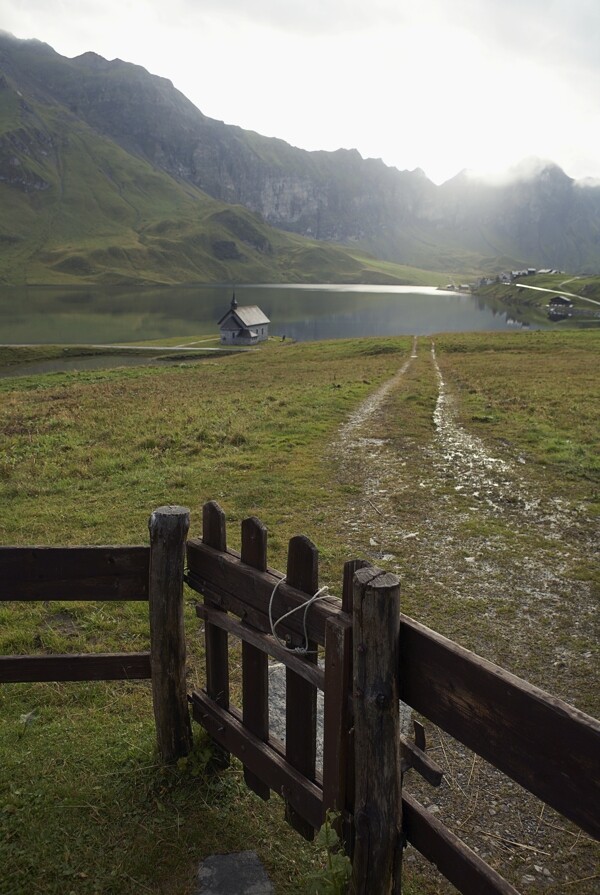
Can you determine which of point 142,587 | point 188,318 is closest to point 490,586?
point 142,587

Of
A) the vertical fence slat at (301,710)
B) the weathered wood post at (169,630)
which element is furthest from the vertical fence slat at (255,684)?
the weathered wood post at (169,630)

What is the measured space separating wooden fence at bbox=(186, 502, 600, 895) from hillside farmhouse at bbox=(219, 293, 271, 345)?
9861 cm

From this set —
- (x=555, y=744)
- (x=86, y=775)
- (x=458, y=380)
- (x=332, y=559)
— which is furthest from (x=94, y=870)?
(x=458, y=380)

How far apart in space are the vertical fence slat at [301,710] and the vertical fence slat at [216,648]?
3.29 feet

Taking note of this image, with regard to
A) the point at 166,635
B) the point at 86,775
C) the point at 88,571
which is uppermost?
the point at 88,571

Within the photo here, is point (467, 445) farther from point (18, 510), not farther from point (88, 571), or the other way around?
point (88, 571)

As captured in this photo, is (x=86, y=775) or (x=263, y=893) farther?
(x=86, y=775)

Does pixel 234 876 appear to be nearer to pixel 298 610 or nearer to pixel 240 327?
pixel 298 610

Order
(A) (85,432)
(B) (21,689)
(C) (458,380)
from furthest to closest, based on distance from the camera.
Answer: (C) (458,380) → (A) (85,432) → (B) (21,689)

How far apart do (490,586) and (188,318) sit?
478 feet

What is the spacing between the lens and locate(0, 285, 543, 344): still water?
11481 cm

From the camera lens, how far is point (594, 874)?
15.9ft

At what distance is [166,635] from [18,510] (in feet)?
35.6

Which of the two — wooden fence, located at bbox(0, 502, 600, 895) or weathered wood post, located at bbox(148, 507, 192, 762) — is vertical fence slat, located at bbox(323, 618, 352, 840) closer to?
wooden fence, located at bbox(0, 502, 600, 895)
